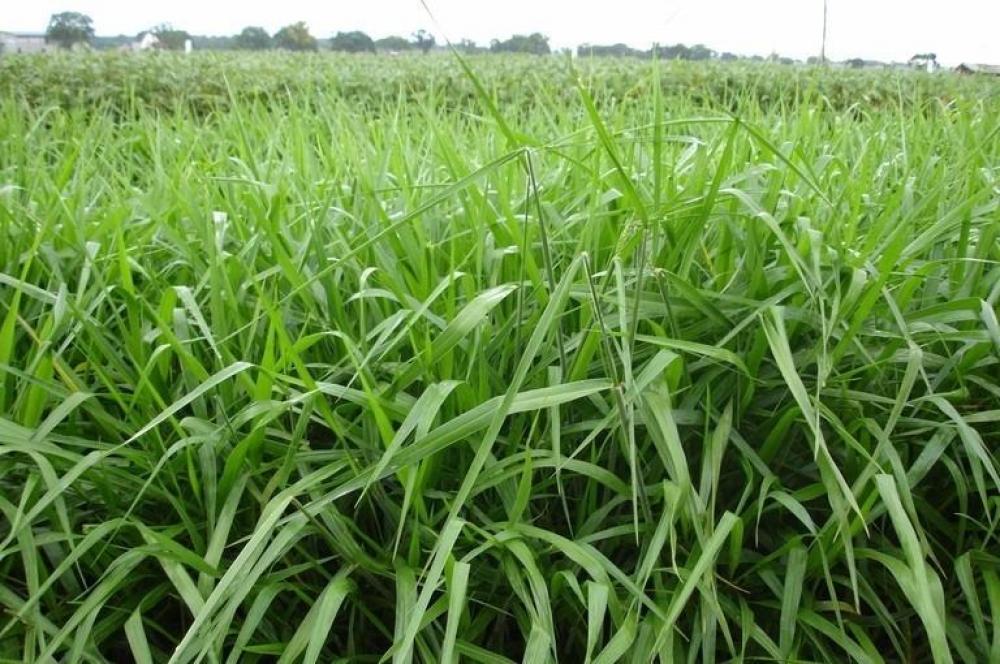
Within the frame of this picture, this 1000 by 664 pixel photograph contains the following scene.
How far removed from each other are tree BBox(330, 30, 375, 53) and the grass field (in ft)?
15.6

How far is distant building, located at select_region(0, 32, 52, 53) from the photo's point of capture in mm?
4891

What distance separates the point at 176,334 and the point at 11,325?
194 mm

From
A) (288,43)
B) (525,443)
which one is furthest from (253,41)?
(525,443)

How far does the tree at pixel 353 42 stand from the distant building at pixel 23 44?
174 centimetres

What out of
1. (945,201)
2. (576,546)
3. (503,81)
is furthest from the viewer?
(503,81)

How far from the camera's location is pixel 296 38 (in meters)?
6.24

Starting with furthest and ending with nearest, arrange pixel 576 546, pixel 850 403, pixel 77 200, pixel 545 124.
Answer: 1. pixel 545 124
2. pixel 77 200
3. pixel 850 403
4. pixel 576 546

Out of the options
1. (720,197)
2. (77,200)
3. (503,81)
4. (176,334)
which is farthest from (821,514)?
(503,81)

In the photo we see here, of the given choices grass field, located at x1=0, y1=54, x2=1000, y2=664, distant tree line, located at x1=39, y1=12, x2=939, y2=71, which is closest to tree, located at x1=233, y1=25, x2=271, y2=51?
distant tree line, located at x1=39, y1=12, x2=939, y2=71

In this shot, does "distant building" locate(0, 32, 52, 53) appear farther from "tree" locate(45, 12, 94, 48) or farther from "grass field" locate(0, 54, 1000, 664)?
"grass field" locate(0, 54, 1000, 664)

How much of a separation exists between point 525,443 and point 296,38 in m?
5.71

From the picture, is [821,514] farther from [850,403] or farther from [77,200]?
[77,200]

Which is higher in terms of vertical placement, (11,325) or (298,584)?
(11,325)

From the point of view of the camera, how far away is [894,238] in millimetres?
1152
